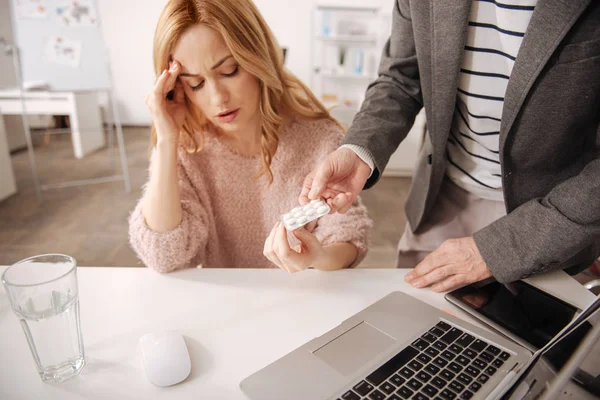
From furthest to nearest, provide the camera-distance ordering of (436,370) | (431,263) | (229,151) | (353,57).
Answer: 1. (353,57)
2. (229,151)
3. (431,263)
4. (436,370)

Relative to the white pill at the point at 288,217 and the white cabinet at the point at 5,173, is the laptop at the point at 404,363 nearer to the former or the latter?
the white pill at the point at 288,217

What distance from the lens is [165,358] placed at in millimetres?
509

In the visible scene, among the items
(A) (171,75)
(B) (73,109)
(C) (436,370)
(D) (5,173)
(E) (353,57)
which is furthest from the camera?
(E) (353,57)

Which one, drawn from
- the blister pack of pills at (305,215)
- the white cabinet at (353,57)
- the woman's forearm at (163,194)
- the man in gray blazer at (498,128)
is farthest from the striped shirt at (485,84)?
the white cabinet at (353,57)

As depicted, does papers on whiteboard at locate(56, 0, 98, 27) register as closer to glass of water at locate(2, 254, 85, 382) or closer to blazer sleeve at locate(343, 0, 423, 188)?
blazer sleeve at locate(343, 0, 423, 188)

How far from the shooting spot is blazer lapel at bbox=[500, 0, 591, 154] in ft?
1.86

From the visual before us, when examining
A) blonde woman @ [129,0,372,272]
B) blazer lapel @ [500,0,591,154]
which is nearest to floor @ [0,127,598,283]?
blonde woman @ [129,0,372,272]

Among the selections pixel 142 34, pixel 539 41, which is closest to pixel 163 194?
pixel 539 41

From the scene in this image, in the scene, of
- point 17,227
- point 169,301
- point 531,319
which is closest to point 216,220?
point 169,301

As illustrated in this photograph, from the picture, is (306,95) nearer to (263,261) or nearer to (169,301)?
(263,261)

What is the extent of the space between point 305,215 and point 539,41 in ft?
1.41

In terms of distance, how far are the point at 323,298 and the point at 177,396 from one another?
276mm

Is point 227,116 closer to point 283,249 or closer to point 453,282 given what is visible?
point 283,249

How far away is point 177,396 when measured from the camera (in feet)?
1.57
